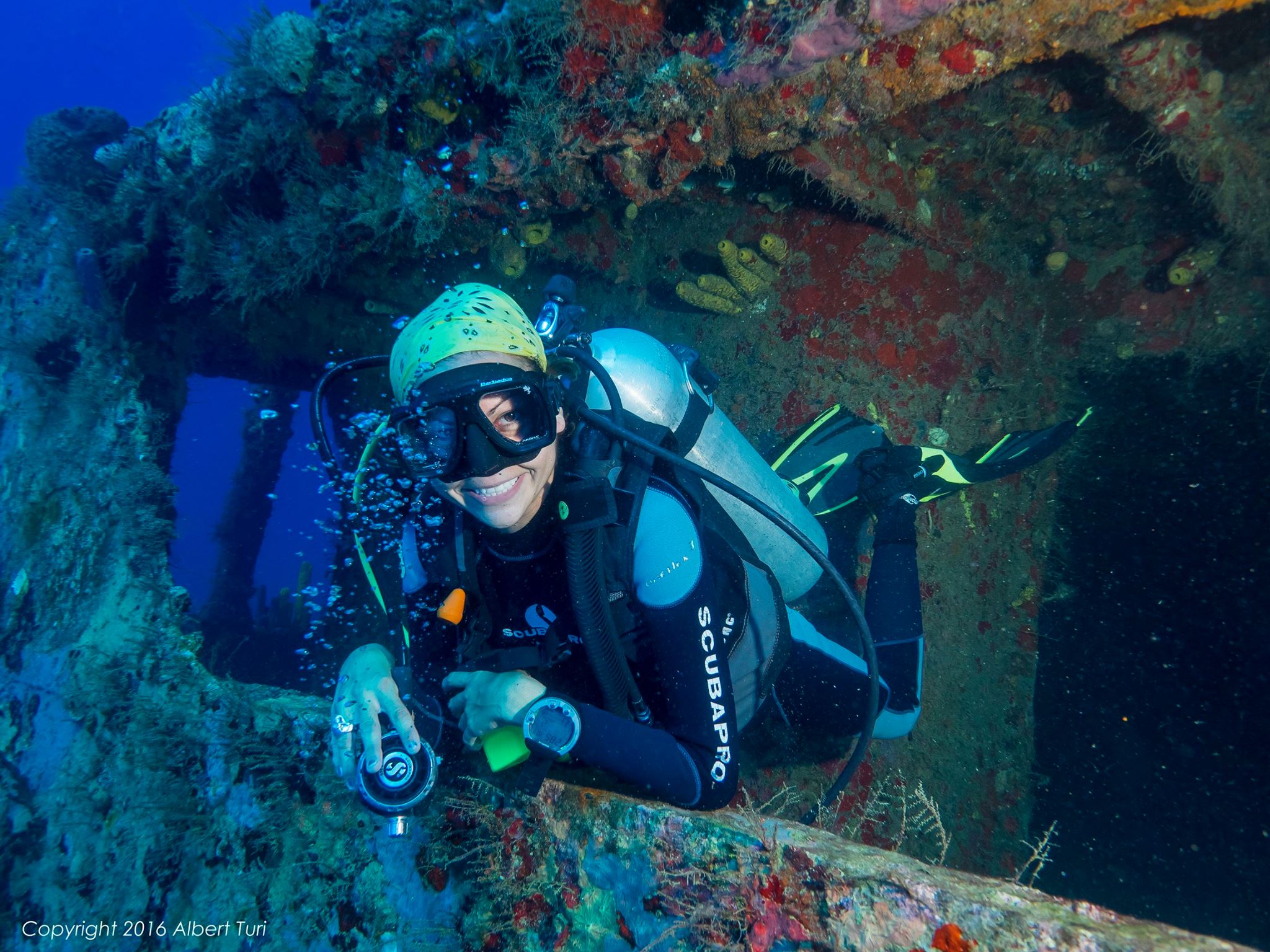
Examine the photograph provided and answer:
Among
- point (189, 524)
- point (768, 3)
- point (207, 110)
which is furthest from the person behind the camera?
point (189, 524)

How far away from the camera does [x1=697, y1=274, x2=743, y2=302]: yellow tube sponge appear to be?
14.8ft

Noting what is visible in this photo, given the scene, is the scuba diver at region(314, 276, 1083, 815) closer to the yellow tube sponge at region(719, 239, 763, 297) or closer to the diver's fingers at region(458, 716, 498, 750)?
the diver's fingers at region(458, 716, 498, 750)

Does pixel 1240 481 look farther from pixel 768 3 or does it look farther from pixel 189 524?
pixel 189 524

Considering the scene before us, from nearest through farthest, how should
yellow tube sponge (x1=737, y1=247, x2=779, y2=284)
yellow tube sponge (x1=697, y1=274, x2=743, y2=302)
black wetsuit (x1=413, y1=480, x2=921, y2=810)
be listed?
black wetsuit (x1=413, y1=480, x2=921, y2=810)
yellow tube sponge (x1=737, y1=247, x2=779, y2=284)
yellow tube sponge (x1=697, y1=274, x2=743, y2=302)

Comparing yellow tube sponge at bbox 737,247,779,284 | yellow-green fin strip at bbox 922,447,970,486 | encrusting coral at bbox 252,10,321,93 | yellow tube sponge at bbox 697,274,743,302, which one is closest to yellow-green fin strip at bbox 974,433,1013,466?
yellow-green fin strip at bbox 922,447,970,486

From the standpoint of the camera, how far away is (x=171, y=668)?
4.25 metres

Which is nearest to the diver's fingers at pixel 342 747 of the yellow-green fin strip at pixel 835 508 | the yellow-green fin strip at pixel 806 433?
the yellow-green fin strip at pixel 806 433

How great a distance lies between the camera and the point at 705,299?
4.57 metres

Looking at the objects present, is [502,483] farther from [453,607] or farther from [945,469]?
[945,469]

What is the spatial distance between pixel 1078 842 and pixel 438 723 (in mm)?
4982

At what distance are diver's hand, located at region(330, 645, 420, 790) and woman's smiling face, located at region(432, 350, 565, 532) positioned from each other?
29.9 inches

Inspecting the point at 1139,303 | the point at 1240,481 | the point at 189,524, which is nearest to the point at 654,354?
the point at 1139,303

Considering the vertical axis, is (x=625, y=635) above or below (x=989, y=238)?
below

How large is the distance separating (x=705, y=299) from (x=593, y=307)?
130cm
